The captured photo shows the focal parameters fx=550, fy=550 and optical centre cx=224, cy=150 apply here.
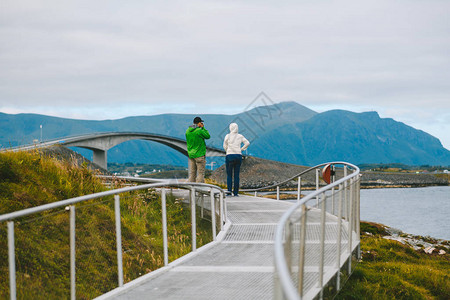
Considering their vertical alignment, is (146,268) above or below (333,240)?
below

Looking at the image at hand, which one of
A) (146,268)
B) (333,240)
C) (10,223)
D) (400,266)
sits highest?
(10,223)

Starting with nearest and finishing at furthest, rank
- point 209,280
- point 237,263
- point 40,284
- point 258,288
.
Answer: point 40,284
point 258,288
point 209,280
point 237,263

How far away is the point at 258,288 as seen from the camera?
6215mm

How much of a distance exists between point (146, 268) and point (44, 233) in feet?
9.70

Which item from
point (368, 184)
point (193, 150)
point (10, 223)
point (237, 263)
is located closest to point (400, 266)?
point (193, 150)

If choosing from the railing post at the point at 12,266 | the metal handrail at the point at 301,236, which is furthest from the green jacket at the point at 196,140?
the railing post at the point at 12,266

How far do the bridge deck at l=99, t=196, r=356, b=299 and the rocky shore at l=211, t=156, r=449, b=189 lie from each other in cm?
3704

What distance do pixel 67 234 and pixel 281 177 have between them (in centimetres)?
9506

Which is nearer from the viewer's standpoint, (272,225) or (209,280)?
(209,280)

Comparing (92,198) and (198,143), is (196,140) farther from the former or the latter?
(92,198)

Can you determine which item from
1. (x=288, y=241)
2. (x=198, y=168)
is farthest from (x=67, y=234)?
(x=198, y=168)

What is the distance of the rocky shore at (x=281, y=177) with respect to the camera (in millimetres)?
88688

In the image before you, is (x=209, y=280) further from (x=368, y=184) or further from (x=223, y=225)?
(x=368, y=184)

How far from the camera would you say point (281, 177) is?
100188 millimetres
